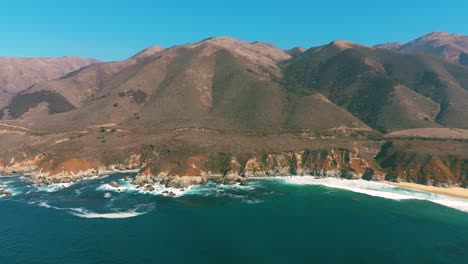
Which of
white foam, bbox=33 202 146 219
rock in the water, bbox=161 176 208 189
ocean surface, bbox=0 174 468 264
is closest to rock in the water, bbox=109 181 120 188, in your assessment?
ocean surface, bbox=0 174 468 264

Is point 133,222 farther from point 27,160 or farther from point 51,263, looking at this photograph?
point 27,160

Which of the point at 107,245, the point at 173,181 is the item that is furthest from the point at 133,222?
the point at 173,181

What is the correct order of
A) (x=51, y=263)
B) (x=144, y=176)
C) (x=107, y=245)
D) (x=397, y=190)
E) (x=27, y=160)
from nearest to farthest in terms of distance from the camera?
1. (x=51, y=263)
2. (x=107, y=245)
3. (x=397, y=190)
4. (x=144, y=176)
5. (x=27, y=160)

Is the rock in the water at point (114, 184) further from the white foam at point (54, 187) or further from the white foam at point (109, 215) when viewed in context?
the white foam at point (109, 215)

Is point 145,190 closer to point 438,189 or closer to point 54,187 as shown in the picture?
point 54,187

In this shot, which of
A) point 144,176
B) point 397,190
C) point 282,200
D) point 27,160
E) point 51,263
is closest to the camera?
point 51,263

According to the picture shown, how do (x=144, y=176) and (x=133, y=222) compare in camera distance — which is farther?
(x=144, y=176)

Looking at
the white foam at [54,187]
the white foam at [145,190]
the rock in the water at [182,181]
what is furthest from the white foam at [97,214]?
the rock in the water at [182,181]
